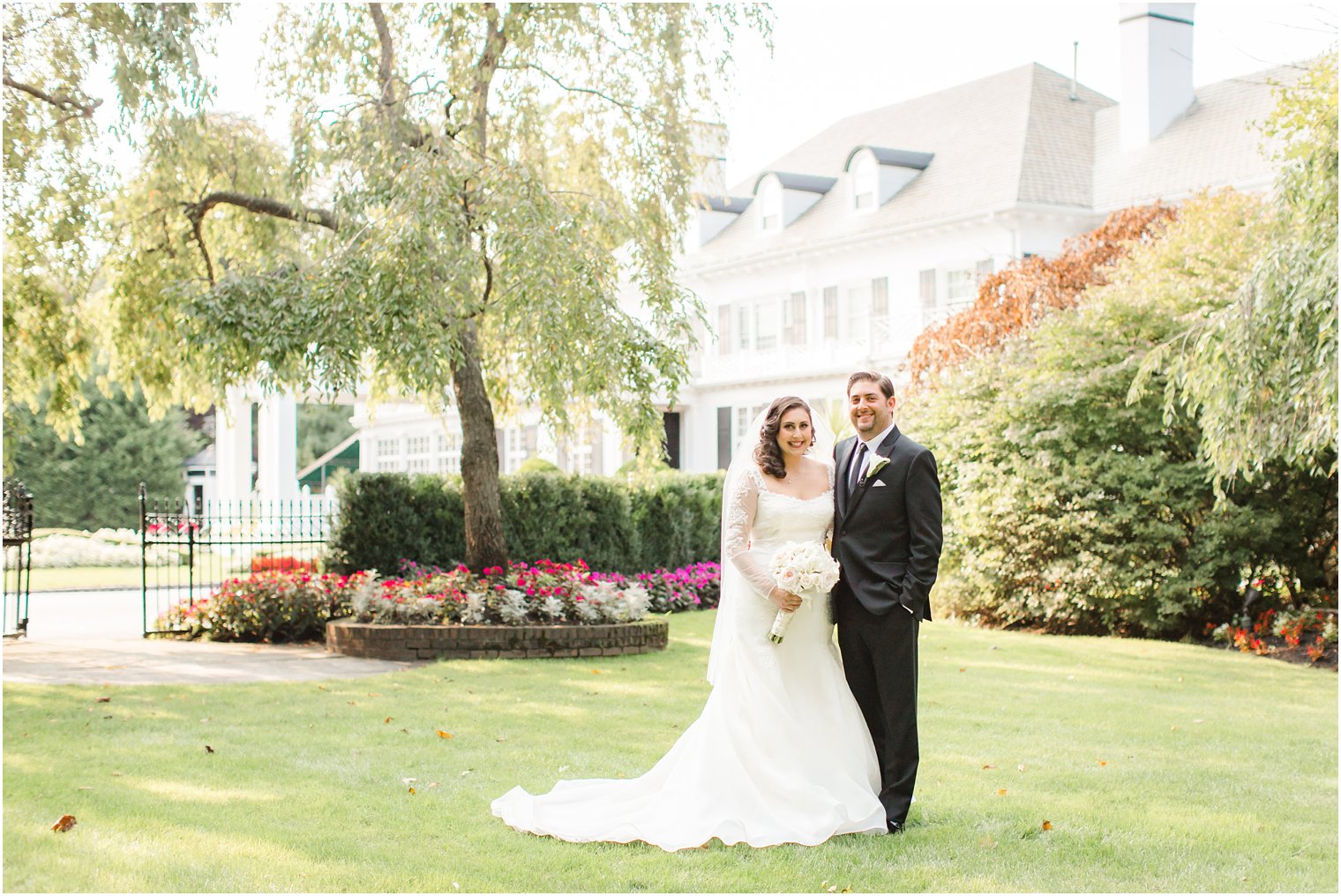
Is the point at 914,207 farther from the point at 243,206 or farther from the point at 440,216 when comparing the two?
the point at 440,216

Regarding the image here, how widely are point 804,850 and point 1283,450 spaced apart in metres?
7.41

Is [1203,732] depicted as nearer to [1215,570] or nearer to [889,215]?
[1215,570]

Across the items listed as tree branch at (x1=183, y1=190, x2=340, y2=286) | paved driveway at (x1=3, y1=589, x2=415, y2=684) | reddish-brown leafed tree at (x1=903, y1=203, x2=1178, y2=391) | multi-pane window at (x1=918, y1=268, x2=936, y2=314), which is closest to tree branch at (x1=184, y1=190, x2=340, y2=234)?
tree branch at (x1=183, y1=190, x2=340, y2=286)

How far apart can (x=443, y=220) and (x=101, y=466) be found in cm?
3312

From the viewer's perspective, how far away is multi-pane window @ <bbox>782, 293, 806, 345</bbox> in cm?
3059

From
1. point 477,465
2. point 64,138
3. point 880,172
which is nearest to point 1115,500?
point 477,465

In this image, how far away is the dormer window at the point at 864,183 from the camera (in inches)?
1161

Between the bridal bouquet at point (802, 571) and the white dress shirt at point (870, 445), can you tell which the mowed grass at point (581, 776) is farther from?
the white dress shirt at point (870, 445)

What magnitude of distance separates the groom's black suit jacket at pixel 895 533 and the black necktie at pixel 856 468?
0.15 ft

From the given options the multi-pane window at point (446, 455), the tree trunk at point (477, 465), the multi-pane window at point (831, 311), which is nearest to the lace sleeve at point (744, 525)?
the tree trunk at point (477, 465)

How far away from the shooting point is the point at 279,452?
2945cm

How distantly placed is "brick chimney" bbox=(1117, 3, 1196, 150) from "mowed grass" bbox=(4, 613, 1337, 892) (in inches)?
740

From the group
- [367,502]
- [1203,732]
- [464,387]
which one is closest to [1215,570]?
[1203,732]

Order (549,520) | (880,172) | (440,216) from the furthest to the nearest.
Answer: (880,172) < (549,520) < (440,216)
